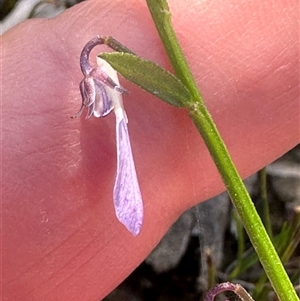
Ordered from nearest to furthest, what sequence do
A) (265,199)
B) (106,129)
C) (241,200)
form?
(241,200) → (106,129) → (265,199)

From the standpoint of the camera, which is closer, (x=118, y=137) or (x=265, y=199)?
(x=118, y=137)

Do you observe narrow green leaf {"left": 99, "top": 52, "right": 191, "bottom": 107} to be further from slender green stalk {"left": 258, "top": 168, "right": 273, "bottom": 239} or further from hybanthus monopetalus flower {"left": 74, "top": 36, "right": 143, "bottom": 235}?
slender green stalk {"left": 258, "top": 168, "right": 273, "bottom": 239}

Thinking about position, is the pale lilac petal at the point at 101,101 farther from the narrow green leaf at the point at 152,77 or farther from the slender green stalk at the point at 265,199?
the slender green stalk at the point at 265,199

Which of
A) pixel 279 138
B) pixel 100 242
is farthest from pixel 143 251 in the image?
pixel 279 138

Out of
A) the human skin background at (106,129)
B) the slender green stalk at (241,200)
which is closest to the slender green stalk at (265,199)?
the human skin background at (106,129)

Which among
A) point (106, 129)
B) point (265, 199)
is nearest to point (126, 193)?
point (106, 129)

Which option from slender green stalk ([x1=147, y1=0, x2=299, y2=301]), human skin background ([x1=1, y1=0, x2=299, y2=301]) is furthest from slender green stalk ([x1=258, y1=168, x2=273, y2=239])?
slender green stalk ([x1=147, y1=0, x2=299, y2=301])

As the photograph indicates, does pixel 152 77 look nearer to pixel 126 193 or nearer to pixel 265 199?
pixel 126 193
